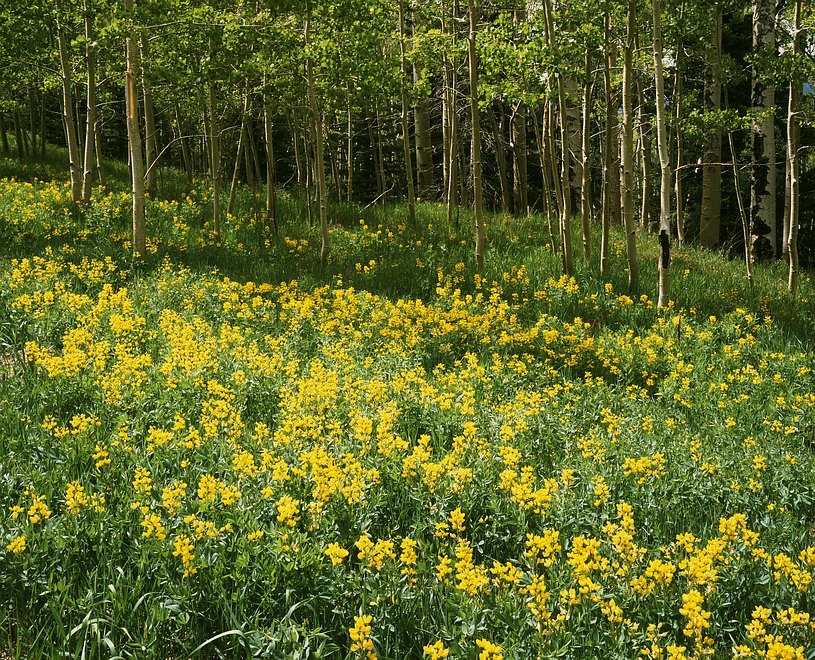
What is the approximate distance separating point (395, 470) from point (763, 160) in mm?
11786

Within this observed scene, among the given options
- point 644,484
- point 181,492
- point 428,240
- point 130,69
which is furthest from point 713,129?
point 181,492

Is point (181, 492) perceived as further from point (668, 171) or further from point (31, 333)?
point (668, 171)

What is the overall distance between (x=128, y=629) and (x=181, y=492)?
806 mm

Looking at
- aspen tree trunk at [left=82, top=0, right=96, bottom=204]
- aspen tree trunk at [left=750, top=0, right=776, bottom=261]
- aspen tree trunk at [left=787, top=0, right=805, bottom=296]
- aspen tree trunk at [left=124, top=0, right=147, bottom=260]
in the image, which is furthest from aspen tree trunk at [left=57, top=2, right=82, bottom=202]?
aspen tree trunk at [left=750, top=0, right=776, bottom=261]

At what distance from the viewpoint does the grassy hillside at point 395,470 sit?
3.08 meters

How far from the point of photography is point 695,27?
9906 millimetres

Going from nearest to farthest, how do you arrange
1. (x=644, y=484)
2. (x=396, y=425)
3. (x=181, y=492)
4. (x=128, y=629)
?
(x=128, y=629), (x=181, y=492), (x=644, y=484), (x=396, y=425)

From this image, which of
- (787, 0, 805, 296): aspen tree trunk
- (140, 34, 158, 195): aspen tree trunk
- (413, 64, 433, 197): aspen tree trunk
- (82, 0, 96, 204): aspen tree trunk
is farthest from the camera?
(413, 64, 433, 197): aspen tree trunk

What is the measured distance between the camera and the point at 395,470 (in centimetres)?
442

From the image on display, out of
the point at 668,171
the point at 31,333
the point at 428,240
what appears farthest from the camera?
the point at 428,240

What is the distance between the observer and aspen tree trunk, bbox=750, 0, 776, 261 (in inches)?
480

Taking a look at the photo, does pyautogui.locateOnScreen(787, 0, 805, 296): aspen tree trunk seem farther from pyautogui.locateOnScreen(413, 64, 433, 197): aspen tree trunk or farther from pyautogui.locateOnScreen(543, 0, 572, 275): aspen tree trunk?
pyautogui.locateOnScreen(413, 64, 433, 197): aspen tree trunk

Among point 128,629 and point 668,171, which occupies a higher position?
point 668,171

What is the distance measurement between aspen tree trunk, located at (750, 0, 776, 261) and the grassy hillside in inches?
159
